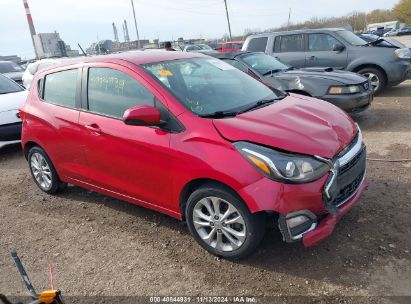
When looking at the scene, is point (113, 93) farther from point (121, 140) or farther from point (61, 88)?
point (61, 88)

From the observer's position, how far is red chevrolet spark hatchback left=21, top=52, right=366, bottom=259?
2.84 metres

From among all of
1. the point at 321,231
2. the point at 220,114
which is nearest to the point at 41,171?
the point at 220,114

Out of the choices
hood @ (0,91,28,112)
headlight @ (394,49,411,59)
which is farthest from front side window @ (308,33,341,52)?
hood @ (0,91,28,112)

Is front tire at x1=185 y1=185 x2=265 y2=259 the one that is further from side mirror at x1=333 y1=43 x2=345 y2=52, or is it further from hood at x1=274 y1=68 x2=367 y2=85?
side mirror at x1=333 y1=43 x2=345 y2=52

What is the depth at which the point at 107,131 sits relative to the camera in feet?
12.1

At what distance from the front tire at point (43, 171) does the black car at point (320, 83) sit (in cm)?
347

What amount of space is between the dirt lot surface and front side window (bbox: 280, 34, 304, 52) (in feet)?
19.9

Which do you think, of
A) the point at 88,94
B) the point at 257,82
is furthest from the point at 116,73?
the point at 257,82

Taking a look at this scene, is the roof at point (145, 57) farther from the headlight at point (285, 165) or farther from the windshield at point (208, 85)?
the headlight at point (285, 165)

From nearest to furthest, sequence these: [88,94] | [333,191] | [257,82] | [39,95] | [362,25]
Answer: [333,191] → [88,94] → [257,82] → [39,95] → [362,25]

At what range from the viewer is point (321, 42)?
9.75 meters

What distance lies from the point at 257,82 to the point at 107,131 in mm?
1753

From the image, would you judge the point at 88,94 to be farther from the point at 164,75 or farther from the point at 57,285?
the point at 57,285

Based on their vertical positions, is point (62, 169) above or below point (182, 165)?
below
